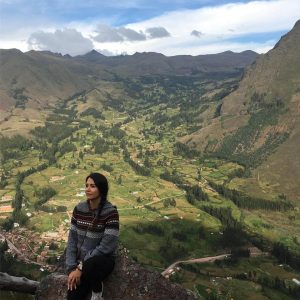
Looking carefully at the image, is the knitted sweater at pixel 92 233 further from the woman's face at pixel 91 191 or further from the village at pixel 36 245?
the village at pixel 36 245

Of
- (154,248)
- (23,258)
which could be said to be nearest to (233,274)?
(154,248)

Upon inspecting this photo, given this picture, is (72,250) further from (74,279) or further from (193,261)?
(193,261)

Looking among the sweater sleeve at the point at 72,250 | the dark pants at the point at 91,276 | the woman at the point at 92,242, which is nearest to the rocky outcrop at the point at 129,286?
the woman at the point at 92,242

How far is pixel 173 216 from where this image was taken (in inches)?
7795

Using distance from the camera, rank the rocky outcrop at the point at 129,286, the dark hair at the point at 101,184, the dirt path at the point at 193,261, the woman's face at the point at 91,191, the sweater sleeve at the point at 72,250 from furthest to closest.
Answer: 1. the dirt path at the point at 193,261
2. the rocky outcrop at the point at 129,286
3. the dark hair at the point at 101,184
4. the woman's face at the point at 91,191
5. the sweater sleeve at the point at 72,250

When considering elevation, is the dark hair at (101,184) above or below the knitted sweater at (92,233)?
above

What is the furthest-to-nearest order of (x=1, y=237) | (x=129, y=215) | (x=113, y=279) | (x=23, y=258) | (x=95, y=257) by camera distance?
(x=129, y=215), (x=1, y=237), (x=23, y=258), (x=113, y=279), (x=95, y=257)

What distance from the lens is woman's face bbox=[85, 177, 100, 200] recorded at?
50.8 ft

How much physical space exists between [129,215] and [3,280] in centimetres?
18046

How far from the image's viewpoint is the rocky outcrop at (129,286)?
1609 centimetres

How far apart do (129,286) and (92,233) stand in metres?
2.62

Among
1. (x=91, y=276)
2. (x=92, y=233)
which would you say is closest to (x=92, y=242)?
(x=92, y=233)

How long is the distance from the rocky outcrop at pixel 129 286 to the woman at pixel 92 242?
878 mm

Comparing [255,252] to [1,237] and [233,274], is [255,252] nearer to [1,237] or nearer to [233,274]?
[233,274]
